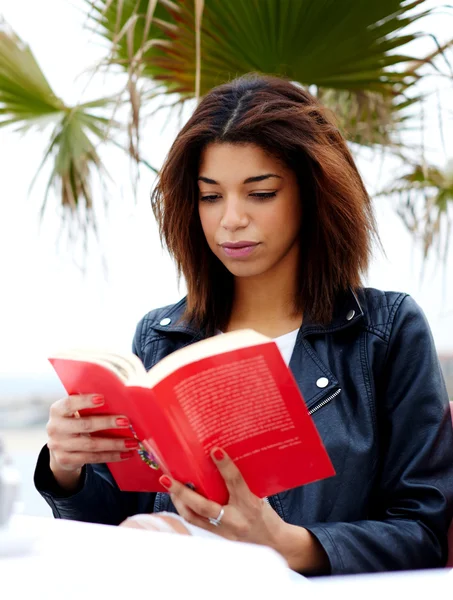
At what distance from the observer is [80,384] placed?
3.25ft

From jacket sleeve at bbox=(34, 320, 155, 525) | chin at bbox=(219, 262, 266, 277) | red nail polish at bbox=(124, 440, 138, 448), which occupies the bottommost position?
jacket sleeve at bbox=(34, 320, 155, 525)

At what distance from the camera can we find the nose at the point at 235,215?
1.23m

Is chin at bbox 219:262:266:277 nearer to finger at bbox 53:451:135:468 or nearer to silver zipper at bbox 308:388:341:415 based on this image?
silver zipper at bbox 308:388:341:415

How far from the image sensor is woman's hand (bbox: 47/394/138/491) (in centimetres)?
99

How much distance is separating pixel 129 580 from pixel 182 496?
381 millimetres

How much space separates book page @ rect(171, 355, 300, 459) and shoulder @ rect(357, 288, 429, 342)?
1.29 feet

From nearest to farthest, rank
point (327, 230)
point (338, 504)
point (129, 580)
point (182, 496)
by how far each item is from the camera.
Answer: point (129, 580), point (182, 496), point (338, 504), point (327, 230)

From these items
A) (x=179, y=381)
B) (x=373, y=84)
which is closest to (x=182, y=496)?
(x=179, y=381)

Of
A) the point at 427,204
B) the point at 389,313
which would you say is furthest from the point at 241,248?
the point at 427,204

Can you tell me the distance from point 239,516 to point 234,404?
0.53ft

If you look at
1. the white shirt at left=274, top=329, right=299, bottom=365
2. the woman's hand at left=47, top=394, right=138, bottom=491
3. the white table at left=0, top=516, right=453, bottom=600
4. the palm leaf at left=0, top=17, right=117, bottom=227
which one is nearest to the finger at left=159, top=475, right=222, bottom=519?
the woman's hand at left=47, top=394, right=138, bottom=491

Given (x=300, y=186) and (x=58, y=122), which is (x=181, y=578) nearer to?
(x=300, y=186)

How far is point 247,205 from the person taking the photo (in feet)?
4.09

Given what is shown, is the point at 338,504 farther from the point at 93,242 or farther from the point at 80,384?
the point at 93,242
